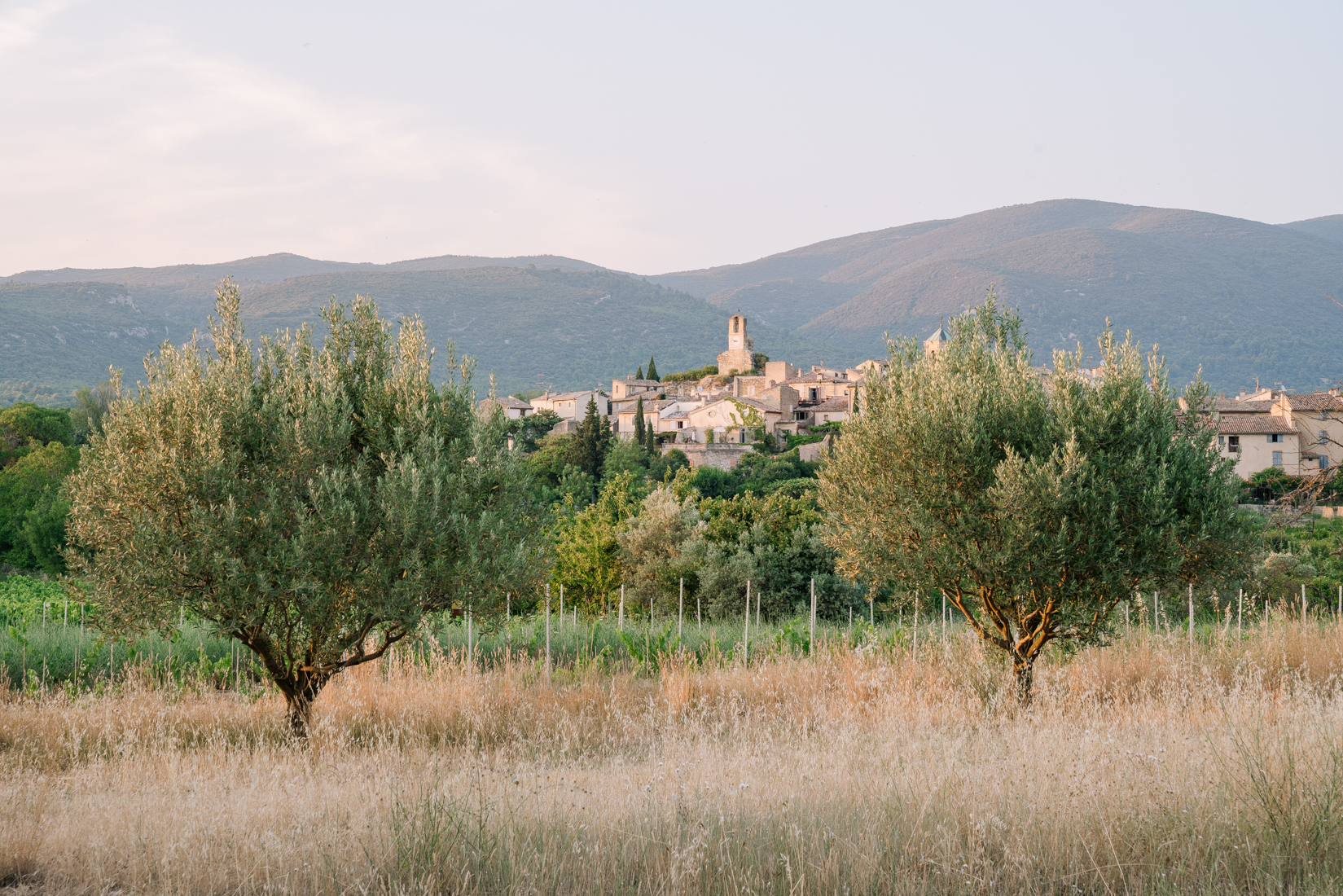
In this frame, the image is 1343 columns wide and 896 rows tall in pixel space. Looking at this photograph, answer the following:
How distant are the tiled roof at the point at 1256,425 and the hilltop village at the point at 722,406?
28.5m

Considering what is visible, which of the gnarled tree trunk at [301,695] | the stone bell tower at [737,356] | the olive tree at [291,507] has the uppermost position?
the stone bell tower at [737,356]

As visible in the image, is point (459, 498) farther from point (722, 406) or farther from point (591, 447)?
point (722, 406)

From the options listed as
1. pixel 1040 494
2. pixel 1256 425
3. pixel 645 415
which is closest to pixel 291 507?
pixel 1040 494

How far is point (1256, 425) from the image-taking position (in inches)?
2662

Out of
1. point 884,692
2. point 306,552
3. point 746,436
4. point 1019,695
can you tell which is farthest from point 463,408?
point 746,436

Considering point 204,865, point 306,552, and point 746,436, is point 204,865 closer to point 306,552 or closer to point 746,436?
point 306,552

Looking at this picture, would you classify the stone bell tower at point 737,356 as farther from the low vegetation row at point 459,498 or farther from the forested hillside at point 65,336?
the low vegetation row at point 459,498

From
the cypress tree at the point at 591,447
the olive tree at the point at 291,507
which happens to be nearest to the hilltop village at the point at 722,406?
the cypress tree at the point at 591,447

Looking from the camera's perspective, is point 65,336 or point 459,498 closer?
point 459,498

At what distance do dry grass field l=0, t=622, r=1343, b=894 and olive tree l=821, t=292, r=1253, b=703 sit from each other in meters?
1.17

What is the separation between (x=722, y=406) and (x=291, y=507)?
3046 inches

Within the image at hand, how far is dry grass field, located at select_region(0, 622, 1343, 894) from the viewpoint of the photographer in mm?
4793

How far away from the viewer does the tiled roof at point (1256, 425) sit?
218 ft

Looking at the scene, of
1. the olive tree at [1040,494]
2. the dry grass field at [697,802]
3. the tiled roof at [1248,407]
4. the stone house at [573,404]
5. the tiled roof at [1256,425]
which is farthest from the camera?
the stone house at [573,404]
